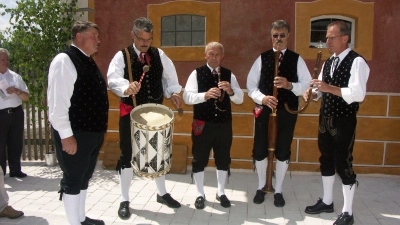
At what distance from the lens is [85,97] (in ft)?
9.43

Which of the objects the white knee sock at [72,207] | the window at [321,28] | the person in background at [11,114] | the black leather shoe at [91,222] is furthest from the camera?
the window at [321,28]

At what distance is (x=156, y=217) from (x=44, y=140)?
128 inches

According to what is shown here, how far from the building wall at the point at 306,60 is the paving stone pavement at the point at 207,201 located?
12.9 inches

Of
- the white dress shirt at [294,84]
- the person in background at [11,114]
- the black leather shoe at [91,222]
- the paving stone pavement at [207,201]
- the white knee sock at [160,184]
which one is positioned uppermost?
the white dress shirt at [294,84]

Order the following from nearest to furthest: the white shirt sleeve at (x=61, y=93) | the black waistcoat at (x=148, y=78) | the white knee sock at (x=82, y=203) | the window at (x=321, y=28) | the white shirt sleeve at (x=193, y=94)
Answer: the white shirt sleeve at (x=61, y=93) < the white knee sock at (x=82, y=203) < the black waistcoat at (x=148, y=78) < the white shirt sleeve at (x=193, y=94) < the window at (x=321, y=28)

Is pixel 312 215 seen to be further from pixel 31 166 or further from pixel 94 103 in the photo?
pixel 31 166

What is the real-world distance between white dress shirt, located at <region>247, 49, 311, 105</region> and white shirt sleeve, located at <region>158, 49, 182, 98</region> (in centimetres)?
83

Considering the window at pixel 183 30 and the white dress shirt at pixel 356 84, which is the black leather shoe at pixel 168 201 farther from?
the window at pixel 183 30

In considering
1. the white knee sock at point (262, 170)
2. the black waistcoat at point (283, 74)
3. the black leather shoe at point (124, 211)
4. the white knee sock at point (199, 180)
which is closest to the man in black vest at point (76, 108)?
the black leather shoe at point (124, 211)

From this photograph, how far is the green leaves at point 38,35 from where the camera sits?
500 centimetres

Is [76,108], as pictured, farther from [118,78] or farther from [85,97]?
[118,78]

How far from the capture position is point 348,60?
329cm

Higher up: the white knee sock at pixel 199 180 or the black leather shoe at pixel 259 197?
the white knee sock at pixel 199 180

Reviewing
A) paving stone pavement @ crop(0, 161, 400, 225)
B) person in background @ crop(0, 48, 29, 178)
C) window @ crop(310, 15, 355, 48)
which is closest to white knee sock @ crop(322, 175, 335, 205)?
paving stone pavement @ crop(0, 161, 400, 225)
